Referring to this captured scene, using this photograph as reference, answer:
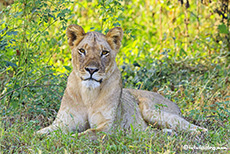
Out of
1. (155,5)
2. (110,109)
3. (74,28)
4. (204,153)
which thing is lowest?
(204,153)

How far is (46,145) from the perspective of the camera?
126 inches

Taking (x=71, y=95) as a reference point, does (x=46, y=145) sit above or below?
below

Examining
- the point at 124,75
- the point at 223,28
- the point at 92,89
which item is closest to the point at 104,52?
the point at 92,89

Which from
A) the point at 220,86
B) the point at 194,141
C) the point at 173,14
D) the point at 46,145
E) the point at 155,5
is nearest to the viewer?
the point at 46,145

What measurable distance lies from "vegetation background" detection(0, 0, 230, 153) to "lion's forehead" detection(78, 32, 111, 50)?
2.06 feet

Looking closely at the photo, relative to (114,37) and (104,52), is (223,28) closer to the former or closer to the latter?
(114,37)

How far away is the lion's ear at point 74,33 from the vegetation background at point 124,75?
514 millimetres

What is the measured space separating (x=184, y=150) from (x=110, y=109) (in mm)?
839

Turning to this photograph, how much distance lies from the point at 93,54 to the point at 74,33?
1.22 feet

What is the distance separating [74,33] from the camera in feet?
12.4

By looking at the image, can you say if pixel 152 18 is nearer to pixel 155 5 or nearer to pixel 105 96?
pixel 155 5

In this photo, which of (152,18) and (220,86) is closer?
(220,86)

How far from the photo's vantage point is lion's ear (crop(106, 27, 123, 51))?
150 inches

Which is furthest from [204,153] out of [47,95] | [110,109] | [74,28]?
[47,95]
